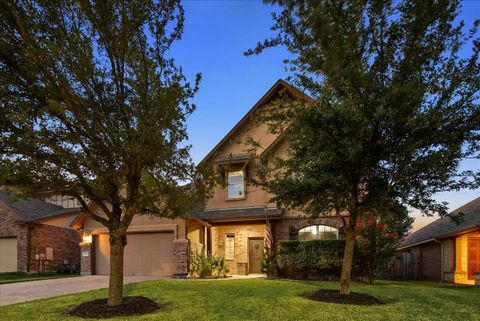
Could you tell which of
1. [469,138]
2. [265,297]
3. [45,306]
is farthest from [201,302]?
[469,138]

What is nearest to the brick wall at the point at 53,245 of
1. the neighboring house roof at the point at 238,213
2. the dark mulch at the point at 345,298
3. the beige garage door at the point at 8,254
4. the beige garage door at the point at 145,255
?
the beige garage door at the point at 8,254

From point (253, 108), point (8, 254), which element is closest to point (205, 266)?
point (253, 108)

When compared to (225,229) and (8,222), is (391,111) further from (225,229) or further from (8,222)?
(8,222)

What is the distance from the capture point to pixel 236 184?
2061 centimetres

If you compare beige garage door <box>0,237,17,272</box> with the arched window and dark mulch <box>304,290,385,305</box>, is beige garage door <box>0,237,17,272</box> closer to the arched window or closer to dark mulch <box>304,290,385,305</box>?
the arched window

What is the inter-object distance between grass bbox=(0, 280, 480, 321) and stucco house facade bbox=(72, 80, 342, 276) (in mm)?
6262

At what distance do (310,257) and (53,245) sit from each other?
16111mm

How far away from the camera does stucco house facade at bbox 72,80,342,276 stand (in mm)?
18344

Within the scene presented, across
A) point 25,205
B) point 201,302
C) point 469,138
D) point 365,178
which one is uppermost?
point 469,138

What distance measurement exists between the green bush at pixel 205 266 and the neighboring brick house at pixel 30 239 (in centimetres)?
1006

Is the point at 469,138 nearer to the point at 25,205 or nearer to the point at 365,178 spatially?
the point at 365,178

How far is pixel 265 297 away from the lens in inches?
405

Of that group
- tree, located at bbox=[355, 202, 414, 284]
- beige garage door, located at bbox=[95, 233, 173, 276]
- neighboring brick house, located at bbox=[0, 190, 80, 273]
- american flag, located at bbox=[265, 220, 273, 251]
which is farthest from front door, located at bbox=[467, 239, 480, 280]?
neighboring brick house, located at bbox=[0, 190, 80, 273]

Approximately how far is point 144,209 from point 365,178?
5554 mm
